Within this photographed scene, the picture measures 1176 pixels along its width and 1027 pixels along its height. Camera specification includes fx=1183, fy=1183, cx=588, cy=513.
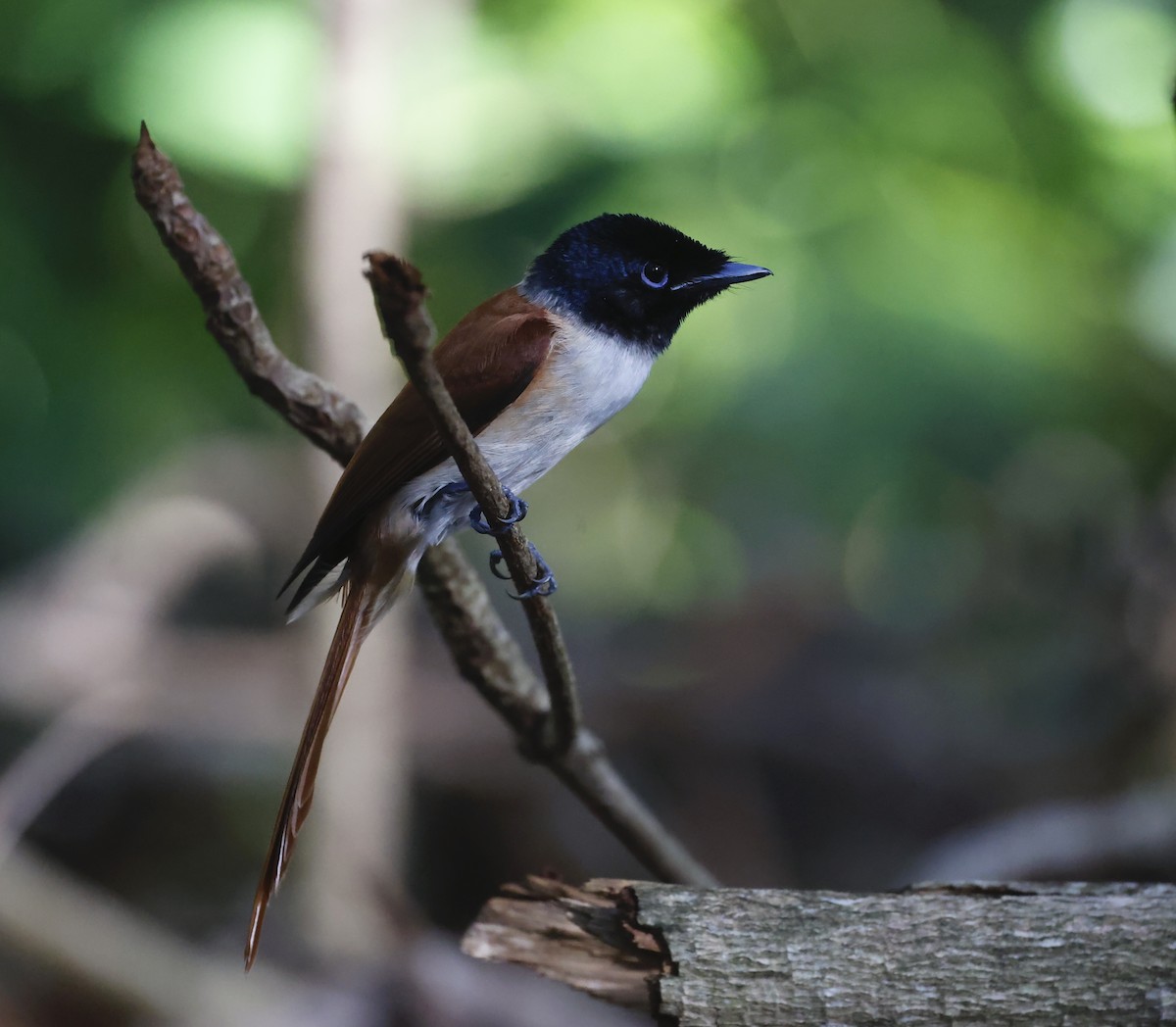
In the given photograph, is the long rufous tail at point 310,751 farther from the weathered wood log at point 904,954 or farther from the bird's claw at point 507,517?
the weathered wood log at point 904,954

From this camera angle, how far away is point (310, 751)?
5.29ft

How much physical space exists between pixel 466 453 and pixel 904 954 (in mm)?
836

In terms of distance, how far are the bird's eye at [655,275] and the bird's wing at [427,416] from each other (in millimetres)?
192

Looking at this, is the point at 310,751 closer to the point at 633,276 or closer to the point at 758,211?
the point at 633,276

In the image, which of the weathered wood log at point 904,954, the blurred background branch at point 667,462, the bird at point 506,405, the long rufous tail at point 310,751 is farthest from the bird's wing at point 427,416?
the blurred background branch at point 667,462

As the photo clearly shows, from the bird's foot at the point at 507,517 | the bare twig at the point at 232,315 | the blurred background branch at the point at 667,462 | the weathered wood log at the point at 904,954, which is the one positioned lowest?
the weathered wood log at the point at 904,954

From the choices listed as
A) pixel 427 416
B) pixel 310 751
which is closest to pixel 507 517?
pixel 427 416

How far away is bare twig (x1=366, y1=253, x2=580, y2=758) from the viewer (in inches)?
39.4

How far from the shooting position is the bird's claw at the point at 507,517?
1417mm

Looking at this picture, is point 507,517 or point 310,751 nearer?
point 507,517

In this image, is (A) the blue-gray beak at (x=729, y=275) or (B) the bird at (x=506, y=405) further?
(A) the blue-gray beak at (x=729, y=275)

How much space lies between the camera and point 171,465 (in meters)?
4.34

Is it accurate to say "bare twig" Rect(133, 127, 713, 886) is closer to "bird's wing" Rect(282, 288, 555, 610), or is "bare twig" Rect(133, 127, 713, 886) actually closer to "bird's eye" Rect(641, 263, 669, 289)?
"bird's wing" Rect(282, 288, 555, 610)

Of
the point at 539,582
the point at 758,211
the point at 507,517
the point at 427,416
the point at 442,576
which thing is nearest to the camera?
the point at 507,517
